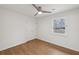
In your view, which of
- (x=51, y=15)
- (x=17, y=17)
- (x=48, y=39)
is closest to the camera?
(x=17, y=17)

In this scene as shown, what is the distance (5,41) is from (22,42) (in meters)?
0.42

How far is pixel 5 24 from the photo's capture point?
1162 mm

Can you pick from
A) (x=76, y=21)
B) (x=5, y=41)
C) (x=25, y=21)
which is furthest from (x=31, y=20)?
(x=76, y=21)

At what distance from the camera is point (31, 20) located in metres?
1.04

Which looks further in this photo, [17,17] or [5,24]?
[5,24]

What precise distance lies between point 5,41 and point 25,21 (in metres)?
0.59

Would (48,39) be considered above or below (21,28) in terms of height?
below
